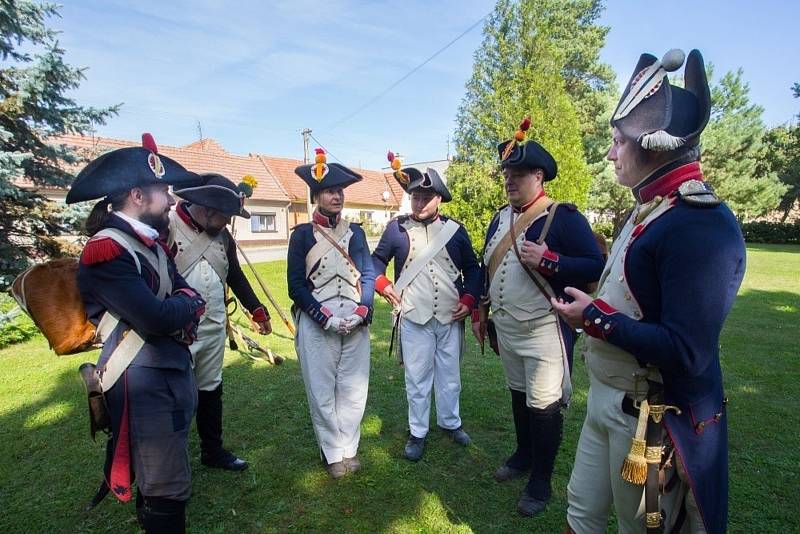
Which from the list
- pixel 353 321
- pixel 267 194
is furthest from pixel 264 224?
pixel 353 321

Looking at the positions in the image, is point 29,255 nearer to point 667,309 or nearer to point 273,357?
point 273,357

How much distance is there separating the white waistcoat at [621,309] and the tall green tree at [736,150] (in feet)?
99.2

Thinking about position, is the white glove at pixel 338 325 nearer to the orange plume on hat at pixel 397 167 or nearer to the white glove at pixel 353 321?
the white glove at pixel 353 321

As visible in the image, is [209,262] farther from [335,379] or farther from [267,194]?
[267,194]

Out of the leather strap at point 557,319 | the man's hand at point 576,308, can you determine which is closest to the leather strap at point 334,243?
the leather strap at point 557,319

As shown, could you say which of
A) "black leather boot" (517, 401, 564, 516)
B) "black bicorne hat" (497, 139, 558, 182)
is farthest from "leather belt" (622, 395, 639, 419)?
"black bicorne hat" (497, 139, 558, 182)

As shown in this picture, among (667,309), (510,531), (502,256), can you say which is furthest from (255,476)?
(667,309)

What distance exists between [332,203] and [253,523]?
7.53 ft

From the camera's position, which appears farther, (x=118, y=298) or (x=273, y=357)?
(x=273, y=357)

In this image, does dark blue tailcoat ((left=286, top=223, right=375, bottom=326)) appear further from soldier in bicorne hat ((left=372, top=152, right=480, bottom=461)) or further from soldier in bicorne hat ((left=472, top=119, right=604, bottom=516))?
soldier in bicorne hat ((left=472, top=119, right=604, bottom=516))

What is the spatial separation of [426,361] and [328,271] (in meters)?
1.14

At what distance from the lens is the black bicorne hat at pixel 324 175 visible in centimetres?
356

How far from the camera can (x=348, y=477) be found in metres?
3.70

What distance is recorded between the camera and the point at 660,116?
5.65 ft
